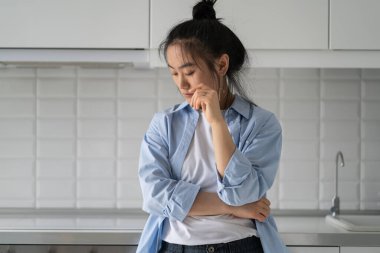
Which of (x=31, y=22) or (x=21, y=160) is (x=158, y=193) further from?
(x=21, y=160)

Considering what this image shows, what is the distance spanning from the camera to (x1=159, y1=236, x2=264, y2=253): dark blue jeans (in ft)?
4.09

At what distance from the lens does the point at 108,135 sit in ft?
7.52

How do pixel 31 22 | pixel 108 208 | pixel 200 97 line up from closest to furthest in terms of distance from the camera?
pixel 200 97 → pixel 31 22 → pixel 108 208

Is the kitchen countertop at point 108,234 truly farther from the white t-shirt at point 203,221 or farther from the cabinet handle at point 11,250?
the white t-shirt at point 203,221

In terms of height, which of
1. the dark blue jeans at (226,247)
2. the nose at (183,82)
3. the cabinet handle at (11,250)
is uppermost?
the nose at (183,82)

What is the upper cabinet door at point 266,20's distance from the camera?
192cm

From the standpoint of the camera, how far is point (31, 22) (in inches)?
75.8

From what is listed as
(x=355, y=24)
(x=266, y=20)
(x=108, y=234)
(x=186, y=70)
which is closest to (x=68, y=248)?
(x=108, y=234)

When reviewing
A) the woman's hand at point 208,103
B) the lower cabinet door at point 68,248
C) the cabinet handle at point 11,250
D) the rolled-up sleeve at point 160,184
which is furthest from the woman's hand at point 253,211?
the cabinet handle at point 11,250

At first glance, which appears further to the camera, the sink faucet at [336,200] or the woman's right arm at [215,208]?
the sink faucet at [336,200]

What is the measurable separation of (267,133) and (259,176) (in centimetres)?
12

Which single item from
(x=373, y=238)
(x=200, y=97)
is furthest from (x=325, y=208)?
(x=200, y=97)

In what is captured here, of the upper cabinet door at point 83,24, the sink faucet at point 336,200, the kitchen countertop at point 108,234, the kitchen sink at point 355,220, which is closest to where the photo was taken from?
the kitchen countertop at point 108,234

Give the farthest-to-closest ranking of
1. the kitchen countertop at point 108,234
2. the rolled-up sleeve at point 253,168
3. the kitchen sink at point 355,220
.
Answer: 1. the kitchen sink at point 355,220
2. the kitchen countertop at point 108,234
3. the rolled-up sleeve at point 253,168
